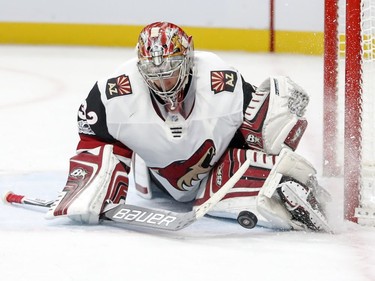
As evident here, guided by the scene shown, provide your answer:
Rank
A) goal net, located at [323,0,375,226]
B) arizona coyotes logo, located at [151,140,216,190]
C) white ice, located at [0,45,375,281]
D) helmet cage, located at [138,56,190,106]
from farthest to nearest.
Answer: arizona coyotes logo, located at [151,140,216,190]
goal net, located at [323,0,375,226]
helmet cage, located at [138,56,190,106]
white ice, located at [0,45,375,281]

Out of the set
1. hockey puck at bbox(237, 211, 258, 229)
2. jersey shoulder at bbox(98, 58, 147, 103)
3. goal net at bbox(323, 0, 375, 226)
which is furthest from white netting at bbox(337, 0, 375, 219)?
jersey shoulder at bbox(98, 58, 147, 103)

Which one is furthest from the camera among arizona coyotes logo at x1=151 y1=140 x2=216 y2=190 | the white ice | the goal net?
arizona coyotes logo at x1=151 y1=140 x2=216 y2=190

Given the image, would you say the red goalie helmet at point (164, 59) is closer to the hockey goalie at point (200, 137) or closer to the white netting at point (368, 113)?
the hockey goalie at point (200, 137)

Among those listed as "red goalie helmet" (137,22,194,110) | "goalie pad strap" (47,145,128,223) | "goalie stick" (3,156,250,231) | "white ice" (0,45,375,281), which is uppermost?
"red goalie helmet" (137,22,194,110)

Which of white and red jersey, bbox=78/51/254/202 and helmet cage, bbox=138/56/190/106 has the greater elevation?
helmet cage, bbox=138/56/190/106

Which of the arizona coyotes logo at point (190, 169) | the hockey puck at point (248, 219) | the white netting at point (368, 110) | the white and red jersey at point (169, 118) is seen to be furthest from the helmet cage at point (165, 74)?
the white netting at point (368, 110)

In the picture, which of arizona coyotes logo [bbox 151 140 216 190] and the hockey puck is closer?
the hockey puck

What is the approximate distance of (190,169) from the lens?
3104mm

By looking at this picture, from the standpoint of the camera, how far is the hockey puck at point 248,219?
2.93 metres

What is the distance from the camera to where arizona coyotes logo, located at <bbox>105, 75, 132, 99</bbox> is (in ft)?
9.83

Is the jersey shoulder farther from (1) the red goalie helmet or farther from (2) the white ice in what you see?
(2) the white ice

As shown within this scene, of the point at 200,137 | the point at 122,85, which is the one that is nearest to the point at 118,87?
the point at 122,85

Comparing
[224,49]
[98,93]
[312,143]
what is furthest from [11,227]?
[224,49]

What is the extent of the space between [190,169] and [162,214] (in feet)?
0.86
